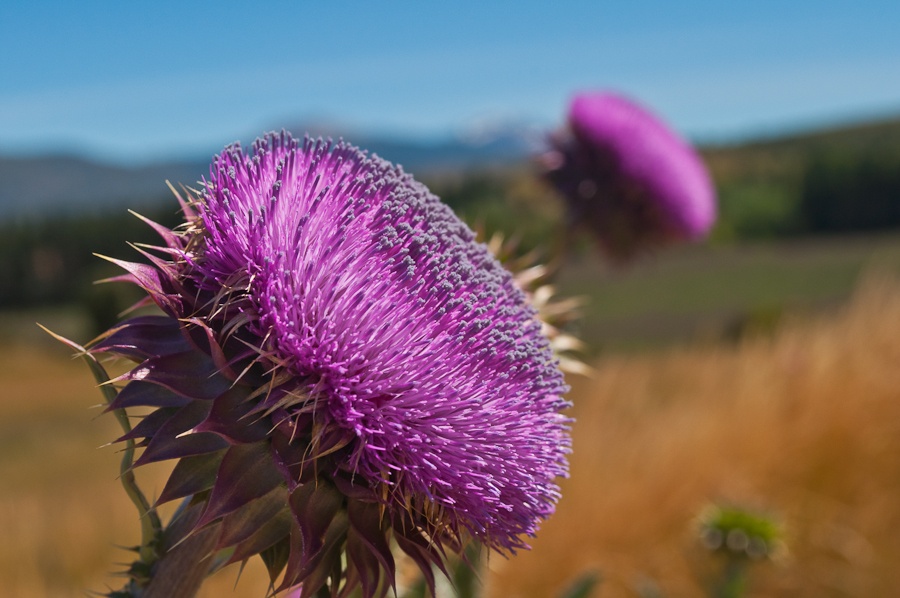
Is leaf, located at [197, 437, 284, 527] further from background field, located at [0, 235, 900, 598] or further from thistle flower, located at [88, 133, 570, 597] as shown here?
background field, located at [0, 235, 900, 598]

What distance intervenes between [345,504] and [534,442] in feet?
1.50

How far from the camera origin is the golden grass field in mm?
8023

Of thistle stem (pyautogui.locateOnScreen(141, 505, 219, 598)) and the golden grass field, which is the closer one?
thistle stem (pyautogui.locateOnScreen(141, 505, 219, 598))

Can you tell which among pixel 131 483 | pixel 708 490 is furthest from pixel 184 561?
pixel 708 490

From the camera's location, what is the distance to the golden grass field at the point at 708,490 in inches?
316

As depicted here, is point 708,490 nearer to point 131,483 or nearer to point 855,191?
point 131,483

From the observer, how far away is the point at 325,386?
1.81 metres

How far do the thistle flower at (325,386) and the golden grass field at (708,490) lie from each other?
484cm

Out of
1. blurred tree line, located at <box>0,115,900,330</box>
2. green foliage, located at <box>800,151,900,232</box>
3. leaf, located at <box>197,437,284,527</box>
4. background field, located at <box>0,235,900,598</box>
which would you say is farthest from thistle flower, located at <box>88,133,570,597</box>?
green foliage, located at <box>800,151,900,232</box>

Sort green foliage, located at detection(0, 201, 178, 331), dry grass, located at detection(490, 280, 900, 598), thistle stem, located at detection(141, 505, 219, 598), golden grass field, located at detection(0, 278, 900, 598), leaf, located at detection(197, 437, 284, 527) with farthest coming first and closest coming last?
1. green foliage, located at detection(0, 201, 178, 331)
2. dry grass, located at detection(490, 280, 900, 598)
3. golden grass field, located at detection(0, 278, 900, 598)
4. thistle stem, located at detection(141, 505, 219, 598)
5. leaf, located at detection(197, 437, 284, 527)

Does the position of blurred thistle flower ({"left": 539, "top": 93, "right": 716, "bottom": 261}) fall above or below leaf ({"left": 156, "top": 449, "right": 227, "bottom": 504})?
Result: above

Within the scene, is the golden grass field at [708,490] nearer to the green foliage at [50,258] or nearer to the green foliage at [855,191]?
the green foliage at [855,191]

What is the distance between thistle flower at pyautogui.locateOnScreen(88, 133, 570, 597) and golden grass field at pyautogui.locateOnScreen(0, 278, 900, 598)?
15.9 feet

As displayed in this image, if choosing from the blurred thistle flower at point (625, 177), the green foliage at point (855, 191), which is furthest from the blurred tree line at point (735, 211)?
the blurred thistle flower at point (625, 177)
